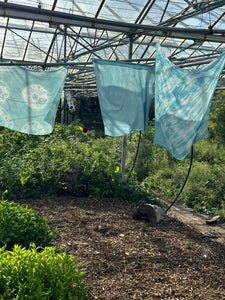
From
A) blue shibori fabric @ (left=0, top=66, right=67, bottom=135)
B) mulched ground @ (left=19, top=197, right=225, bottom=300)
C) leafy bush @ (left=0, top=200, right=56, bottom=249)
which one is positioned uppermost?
Result: blue shibori fabric @ (left=0, top=66, right=67, bottom=135)

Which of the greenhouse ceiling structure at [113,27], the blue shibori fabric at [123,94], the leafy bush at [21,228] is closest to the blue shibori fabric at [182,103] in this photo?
the blue shibori fabric at [123,94]

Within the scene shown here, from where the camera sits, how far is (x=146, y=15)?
27.3 feet

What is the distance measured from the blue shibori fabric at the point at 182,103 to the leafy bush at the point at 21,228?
2.01 meters

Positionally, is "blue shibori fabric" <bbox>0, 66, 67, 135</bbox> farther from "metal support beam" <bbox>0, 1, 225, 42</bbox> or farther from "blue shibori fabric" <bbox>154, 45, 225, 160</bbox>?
"blue shibori fabric" <bbox>154, 45, 225, 160</bbox>

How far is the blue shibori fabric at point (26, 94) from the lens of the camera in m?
5.17

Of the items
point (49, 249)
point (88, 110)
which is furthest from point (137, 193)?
point (88, 110)

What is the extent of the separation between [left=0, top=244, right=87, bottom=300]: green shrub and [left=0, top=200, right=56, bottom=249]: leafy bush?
625 mm

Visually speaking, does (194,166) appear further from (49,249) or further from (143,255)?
(49,249)

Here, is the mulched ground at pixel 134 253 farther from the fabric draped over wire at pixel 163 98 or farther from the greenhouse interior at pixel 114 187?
the fabric draped over wire at pixel 163 98

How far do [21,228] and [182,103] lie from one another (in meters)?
2.51

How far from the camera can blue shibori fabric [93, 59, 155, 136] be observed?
489 cm

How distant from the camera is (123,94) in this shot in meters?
5.01

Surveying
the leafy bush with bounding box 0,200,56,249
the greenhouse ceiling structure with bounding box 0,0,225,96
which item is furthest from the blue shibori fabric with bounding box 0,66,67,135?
the leafy bush with bounding box 0,200,56,249

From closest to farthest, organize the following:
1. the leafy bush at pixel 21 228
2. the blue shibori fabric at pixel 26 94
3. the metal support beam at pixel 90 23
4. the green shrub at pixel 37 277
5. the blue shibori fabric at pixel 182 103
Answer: the green shrub at pixel 37 277 < the leafy bush at pixel 21 228 < the blue shibori fabric at pixel 182 103 < the metal support beam at pixel 90 23 < the blue shibori fabric at pixel 26 94
